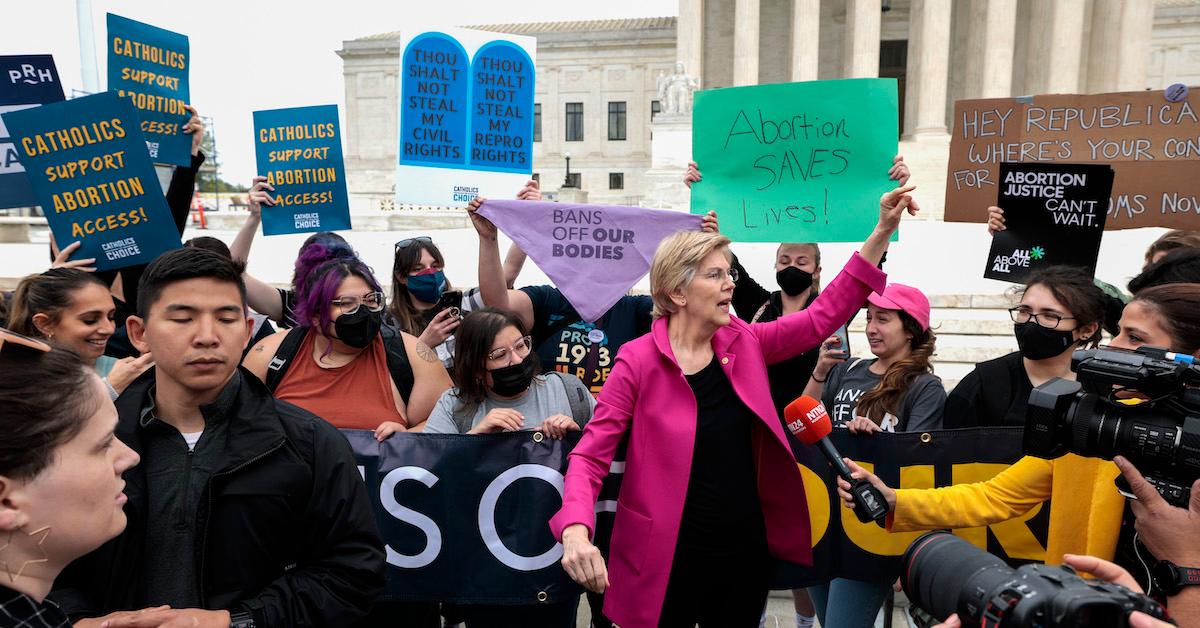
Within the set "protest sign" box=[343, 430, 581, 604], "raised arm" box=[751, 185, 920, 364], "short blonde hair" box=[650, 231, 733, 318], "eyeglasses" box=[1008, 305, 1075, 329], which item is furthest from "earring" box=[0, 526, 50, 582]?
"eyeglasses" box=[1008, 305, 1075, 329]

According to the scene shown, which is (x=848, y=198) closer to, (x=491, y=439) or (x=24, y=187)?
(x=491, y=439)

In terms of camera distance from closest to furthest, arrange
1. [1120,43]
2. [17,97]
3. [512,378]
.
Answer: [512,378]
[17,97]
[1120,43]

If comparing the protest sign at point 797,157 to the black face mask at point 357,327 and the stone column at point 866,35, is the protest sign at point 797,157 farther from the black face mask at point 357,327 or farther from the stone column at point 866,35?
the stone column at point 866,35

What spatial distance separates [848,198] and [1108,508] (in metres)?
2.52

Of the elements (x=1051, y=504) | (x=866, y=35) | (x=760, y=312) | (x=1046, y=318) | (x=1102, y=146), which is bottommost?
(x=1051, y=504)

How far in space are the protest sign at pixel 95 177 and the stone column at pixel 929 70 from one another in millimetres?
29638

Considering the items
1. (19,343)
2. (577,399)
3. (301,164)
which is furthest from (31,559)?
(301,164)

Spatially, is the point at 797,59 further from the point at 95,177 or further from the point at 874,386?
the point at 95,177

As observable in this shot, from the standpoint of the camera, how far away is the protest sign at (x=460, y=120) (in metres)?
5.01

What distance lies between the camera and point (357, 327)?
328 cm

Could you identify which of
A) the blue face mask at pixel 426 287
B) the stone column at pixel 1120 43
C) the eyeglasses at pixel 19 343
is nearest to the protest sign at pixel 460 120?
the blue face mask at pixel 426 287

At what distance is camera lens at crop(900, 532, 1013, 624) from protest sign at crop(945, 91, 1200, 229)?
12.0 feet

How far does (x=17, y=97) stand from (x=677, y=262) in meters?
4.58

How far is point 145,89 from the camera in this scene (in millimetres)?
5215
